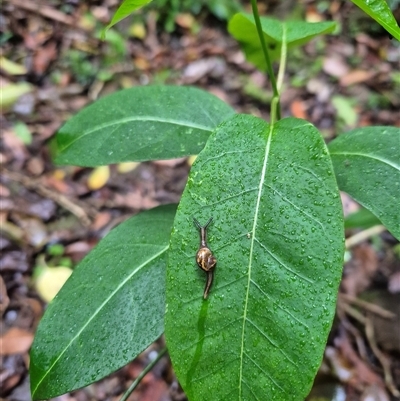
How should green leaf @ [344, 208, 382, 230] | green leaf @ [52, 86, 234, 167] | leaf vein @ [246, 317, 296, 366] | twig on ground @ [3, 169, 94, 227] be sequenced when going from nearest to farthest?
leaf vein @ [246, 317, 296, 366] → green leaf @ [52, 86, 234, 167] → green leaf @ [344, 208, 382, 230] → twig on ground @ [3, 169, 94, 227]

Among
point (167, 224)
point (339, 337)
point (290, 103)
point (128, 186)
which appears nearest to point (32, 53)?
point (128, 186)

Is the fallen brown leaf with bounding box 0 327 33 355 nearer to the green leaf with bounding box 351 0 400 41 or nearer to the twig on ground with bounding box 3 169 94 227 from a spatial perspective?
the twig on ground with bounding box 3 169 94 227

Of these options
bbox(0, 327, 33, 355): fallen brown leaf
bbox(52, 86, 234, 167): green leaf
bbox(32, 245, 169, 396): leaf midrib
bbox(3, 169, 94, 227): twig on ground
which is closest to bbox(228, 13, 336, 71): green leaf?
bbox(52, 86, 234, 167): green leaf

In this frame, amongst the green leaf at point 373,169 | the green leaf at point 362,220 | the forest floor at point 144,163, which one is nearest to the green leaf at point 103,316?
the green leaf at point 373,169

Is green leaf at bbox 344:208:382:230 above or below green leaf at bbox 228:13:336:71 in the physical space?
below

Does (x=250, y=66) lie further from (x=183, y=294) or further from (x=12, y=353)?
(x=183, y=294)

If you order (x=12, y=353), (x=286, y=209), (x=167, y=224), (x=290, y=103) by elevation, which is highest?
(x=286, y=209)
